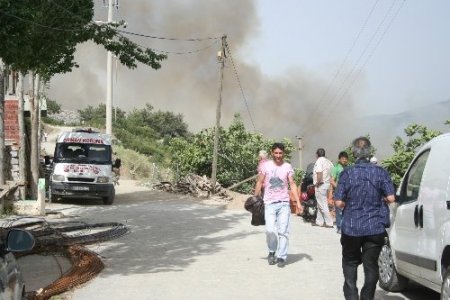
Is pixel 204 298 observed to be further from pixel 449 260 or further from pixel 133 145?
pixel 133 145

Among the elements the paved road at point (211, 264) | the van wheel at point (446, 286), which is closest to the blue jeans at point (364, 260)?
the van wheel at point (446, 286)

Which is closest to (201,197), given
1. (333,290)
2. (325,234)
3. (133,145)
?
(325,234)

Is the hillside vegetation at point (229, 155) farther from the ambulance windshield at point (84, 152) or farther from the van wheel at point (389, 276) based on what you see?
the van wheel at point (389, 276)

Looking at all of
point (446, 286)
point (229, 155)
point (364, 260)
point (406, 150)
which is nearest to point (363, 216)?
point (364, 260)

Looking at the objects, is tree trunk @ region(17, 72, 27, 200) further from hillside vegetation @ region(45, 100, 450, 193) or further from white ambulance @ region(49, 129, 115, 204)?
hillside vegetation @ region(45, 100, 450, 193)

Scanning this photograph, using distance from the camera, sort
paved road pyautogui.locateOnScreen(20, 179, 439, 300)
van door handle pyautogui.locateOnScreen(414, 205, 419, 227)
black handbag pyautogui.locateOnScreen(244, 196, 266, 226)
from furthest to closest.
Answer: black handbag pyautogui.locateOnScreen(244, 196, 266, 226)
paved road pyautogui.locateOnScreen(20, 179, 439, 300)
van door handle pyautogui.locateOnScreen(414, 205, 419, 227)

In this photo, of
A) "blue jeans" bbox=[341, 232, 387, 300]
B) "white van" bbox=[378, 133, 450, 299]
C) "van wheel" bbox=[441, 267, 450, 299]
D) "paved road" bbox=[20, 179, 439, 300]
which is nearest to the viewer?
"van wheel" bbox=[441, 267, 450, 299]

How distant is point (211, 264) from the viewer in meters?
9.30

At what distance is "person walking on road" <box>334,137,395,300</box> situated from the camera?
231 inches

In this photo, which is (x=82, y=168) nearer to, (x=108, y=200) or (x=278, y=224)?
(x=108, y=200)

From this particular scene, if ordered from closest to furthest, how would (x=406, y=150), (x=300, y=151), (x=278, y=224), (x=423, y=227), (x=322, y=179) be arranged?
1. (x=423, y=227)
2. (x=278, y=224)
3. (x=322, y=179)
4. (x=406, y=150)
5. (x=300, y=151)

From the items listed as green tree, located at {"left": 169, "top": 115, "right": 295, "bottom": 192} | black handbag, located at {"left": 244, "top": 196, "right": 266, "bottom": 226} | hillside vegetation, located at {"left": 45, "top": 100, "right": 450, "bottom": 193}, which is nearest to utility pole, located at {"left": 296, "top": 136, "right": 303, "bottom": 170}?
hillside vegetation, located at {"left": 45, "top": 100, "right": 450, "bottom": 193}

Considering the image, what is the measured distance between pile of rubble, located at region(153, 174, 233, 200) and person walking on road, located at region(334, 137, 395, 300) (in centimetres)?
1920

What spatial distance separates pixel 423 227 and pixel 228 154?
24.0 meters
